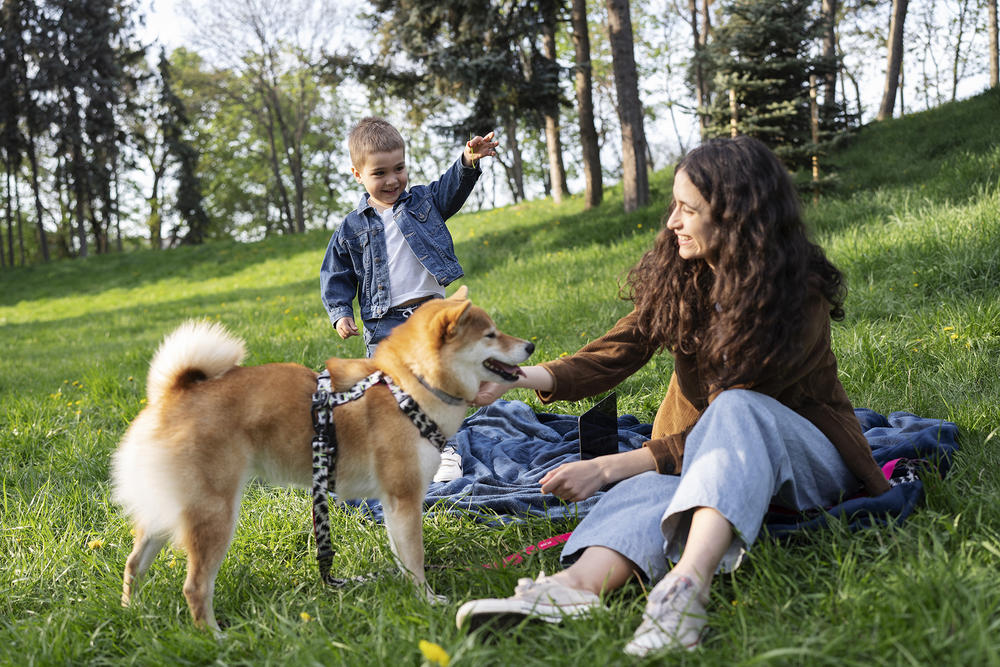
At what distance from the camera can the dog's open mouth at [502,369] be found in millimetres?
2736

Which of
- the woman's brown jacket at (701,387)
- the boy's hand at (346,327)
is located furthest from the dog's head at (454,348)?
the boy's hand at (346,327)

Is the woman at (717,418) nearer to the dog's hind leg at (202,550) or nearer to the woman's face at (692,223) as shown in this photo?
the woman's face at (692,223)

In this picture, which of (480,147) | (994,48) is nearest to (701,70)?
(480,147)

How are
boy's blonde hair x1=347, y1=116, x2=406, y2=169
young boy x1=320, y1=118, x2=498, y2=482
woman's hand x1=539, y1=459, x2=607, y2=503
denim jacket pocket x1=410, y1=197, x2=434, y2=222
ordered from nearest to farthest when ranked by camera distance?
woman's hand x1=539, y1=459, x2=607, y2=503
boy's blonde hair x1=347, y1=116, x2=406, y2=169
young boy x1=320, y1=118, x2=498, y2=482
denim jacket pocket x1=410, y1=197, x2=434, y2=222

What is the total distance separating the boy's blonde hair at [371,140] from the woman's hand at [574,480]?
2.17 meters

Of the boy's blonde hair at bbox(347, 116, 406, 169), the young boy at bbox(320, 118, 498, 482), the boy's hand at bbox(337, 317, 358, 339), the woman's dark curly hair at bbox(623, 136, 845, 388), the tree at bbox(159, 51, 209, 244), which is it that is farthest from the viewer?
the tree at bbox(159, 51, 209, 244)

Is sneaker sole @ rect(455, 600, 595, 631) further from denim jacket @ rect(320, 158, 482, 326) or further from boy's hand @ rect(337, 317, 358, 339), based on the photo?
denim jacket @ rect(320, 158, 482, 326)

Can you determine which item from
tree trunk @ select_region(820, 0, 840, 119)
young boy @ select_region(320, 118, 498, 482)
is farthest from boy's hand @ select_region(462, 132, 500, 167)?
tree trunk @ select_region(820, 0, 840, 119)

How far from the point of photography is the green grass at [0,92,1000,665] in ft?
6.20

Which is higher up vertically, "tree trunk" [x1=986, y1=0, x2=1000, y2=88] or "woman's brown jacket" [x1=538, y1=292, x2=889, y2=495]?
"tree trunk" [x1=986, y1=0, x2=1000, y2=88]

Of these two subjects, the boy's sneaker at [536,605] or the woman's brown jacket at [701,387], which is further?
the woman's brown jacket at [701,387]

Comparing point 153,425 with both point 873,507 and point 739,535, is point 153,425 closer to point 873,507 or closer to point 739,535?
point 739,535

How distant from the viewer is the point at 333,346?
7020 millimetres

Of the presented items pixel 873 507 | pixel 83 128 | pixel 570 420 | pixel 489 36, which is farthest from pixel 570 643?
pixel 83 128
